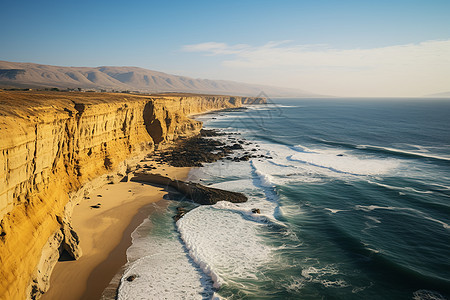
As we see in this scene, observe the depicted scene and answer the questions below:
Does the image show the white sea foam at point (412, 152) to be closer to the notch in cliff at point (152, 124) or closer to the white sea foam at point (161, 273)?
the notch in cliff at point (152, 124)

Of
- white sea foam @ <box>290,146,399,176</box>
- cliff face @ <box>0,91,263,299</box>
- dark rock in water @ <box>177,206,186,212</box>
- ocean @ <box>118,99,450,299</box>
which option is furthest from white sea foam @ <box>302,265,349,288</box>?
white sea foam @ <box>290,146,399,176</box>

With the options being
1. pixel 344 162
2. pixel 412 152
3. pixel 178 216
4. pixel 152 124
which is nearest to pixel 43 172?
pixel 178 216

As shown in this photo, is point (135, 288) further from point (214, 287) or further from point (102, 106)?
point (102, 106)

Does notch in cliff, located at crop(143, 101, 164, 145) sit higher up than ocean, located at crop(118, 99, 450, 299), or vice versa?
notch in cliff, located at crop(143, 101, 164, 145)

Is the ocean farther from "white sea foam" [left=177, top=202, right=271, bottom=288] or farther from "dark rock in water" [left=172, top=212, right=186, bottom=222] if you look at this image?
"dark rock in water" [left=172, top=212, right=186, bottom=222]

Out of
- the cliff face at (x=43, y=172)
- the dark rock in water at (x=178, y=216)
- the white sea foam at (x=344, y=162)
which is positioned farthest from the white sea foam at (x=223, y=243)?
the white sea foam at (x=344, y=162)
